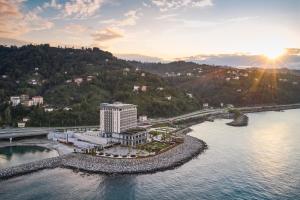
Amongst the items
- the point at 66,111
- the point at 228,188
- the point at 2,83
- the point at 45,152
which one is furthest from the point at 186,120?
the point at 2,83

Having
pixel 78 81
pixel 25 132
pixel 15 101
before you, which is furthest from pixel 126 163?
pixel 78 81

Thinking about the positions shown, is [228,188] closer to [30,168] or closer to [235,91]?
[30,168]

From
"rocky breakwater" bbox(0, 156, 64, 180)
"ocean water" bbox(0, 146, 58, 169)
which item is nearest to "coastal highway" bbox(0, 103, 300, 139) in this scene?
"ocean water" bbox(0, 146, 58, 169)

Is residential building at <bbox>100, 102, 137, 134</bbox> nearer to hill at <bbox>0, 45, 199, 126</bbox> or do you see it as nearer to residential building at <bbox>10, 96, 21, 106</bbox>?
hill at <bbox>0, 45, 199, 126</bbox>

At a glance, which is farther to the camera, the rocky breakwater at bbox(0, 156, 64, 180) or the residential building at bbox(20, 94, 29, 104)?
the residential building at bbox(20, 94, 29, 104)

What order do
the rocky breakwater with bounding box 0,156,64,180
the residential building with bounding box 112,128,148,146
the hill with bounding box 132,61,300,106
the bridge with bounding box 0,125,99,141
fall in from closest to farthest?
the rocky breakwater with bounding box 0,156,64,180 → the residential building with bounding box 112,128,148,146 → the bridge with bounding box 0,125,99,141 → the hill with bounding box 132,61,300,106

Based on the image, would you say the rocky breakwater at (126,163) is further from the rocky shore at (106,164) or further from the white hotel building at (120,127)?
the white hotel building at (120,127)
